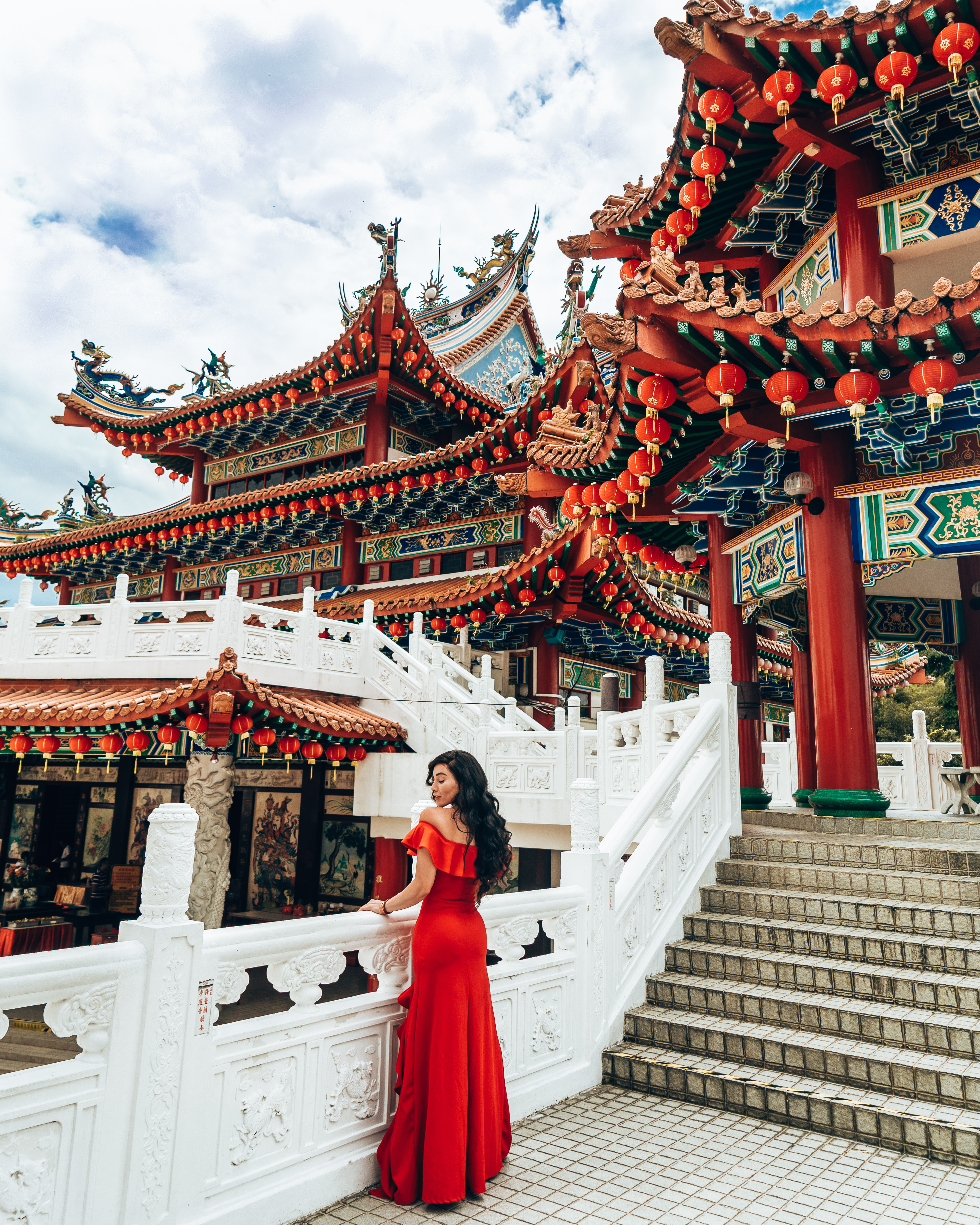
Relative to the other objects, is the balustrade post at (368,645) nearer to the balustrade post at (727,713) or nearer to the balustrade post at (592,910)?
the balustrade post at (727,713)

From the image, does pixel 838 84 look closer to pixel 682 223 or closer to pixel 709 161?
pixel 709 161

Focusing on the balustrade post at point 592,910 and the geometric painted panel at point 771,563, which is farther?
the geometric painted panel at point 771,563

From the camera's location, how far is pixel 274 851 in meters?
13.9

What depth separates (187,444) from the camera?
20703 mm

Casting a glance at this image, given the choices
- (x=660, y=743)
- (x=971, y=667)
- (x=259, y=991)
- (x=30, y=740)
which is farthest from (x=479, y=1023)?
(x=259, y=991)

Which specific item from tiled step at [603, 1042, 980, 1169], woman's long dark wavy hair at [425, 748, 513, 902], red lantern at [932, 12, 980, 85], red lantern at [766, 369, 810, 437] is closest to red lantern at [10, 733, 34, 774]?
tiled step at [603, 1042, 980, 1169]

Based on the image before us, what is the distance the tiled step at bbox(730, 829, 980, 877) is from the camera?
5.33 meters

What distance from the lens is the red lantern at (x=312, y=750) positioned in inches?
409

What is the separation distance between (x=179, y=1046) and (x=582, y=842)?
2.56 metres

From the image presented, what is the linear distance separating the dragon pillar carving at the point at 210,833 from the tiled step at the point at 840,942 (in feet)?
22.6

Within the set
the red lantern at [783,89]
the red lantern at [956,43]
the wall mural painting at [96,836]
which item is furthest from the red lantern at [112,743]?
the red lantern at [956,43]

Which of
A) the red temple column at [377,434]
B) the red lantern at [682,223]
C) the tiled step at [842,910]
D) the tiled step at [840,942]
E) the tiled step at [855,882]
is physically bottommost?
the tiled step at [840,942]

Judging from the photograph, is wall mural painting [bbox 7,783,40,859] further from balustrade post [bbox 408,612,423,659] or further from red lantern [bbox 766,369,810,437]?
red lantern [bbox 766,369,810,437]

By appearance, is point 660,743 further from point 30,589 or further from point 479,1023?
point 30,589
